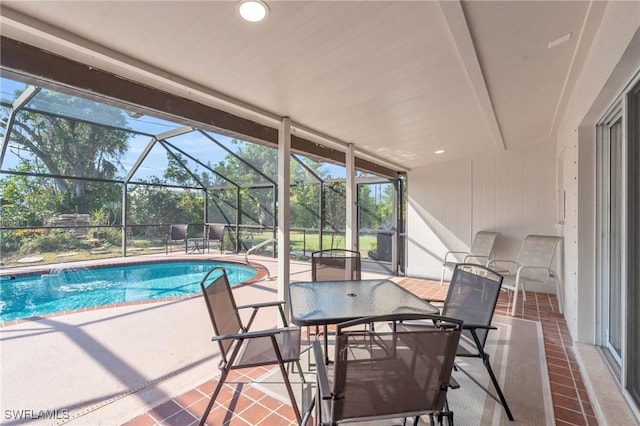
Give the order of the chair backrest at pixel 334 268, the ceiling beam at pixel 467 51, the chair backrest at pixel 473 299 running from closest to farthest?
1. the ceiling beam at pixel 467 51
2. the chair backrest at pixel 473 299
3. the chair backrest at pixel 334 268

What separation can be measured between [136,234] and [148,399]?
25.1 ft

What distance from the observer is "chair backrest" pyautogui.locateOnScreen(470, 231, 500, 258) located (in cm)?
503

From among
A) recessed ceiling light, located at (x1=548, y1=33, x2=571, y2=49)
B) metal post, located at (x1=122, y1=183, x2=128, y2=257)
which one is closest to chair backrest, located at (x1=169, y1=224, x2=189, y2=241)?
metal post, located at (x1=122, y1=183, x2=128, y2=257)

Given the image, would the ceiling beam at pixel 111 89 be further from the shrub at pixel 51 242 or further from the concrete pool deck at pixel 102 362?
the shrub at pixel 51 242

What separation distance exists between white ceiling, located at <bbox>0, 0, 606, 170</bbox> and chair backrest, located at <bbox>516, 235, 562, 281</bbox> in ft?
7.42

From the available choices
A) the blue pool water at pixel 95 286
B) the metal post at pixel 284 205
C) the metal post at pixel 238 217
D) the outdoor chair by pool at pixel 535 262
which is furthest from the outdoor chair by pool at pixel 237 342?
the metal post at pixel 238 217

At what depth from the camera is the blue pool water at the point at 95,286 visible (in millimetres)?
5316

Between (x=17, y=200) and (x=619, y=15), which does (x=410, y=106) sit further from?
(x=17, y=200)

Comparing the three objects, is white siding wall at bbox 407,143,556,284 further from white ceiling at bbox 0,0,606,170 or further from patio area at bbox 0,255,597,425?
white ceiling at bbox 0,0,606,170

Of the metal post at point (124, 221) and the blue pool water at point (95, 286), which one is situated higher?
the metal post at point (124, 221)

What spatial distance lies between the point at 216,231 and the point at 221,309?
321 inches

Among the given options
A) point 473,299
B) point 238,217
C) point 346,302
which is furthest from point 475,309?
point 238,217

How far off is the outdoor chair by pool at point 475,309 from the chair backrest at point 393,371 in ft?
2.08

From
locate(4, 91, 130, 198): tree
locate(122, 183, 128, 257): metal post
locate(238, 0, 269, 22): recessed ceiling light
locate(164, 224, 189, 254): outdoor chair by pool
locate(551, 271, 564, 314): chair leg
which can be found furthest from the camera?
locate(164, 224, 189, 254): outdoor chair by pool
